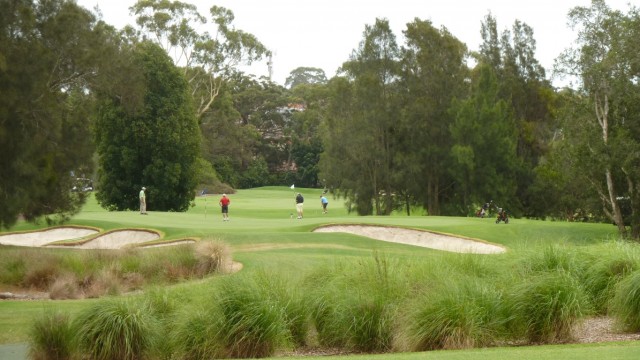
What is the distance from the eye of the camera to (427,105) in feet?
165

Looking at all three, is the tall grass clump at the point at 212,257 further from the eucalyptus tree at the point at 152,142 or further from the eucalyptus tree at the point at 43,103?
the eucalyptus tree at the point at 152,142

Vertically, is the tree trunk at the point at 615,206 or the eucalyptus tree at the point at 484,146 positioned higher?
the eucalyptus tree at the point at 484,146

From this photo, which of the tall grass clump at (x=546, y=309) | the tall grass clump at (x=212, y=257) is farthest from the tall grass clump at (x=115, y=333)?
the tall grass clump at (x=212, y=257)

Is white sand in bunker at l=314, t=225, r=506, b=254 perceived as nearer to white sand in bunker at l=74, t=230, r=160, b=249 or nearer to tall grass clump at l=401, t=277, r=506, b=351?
white sand in bunker at l=74, t=230, r=160, b=249

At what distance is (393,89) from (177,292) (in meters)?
40.0

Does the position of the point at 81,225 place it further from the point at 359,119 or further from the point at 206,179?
the point at 206,179

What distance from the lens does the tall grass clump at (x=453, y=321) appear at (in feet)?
34.1

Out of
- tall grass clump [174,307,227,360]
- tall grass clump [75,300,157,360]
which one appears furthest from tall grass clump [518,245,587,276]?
tall grass clump [75,300,157,360]

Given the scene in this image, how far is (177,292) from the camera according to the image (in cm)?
1283

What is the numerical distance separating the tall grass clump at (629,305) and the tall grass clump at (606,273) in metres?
1.04

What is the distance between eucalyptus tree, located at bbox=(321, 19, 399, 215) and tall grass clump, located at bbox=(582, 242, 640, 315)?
3747cm

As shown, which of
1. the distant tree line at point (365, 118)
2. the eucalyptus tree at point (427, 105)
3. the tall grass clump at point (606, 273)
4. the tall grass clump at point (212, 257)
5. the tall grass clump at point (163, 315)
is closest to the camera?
the tall grass clump at point (163, 315)

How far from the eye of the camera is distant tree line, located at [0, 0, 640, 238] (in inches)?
1069

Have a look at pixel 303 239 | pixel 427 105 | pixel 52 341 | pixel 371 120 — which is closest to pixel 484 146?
pixel 427 105
